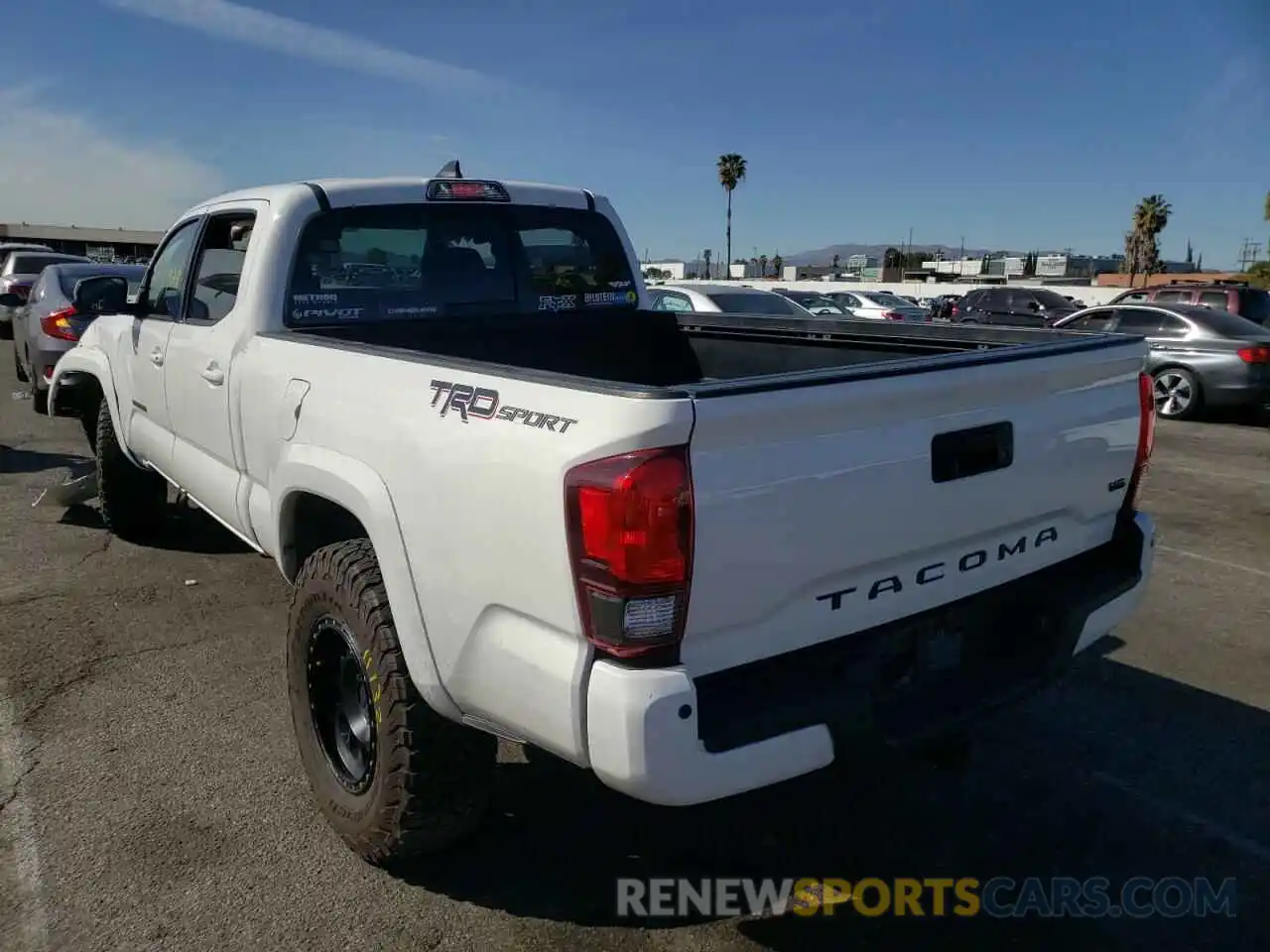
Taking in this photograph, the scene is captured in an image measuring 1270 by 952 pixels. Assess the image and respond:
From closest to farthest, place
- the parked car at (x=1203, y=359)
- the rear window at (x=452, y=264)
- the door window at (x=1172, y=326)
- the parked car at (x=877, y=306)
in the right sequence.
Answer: the rear window at (x=452, y=264) → the parked car at (x=1203, y=359) → the door window at (x=1172, y=326) → the parked car at (x=877, y=306)

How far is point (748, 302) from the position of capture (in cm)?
1305

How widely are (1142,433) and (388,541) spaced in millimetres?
2344

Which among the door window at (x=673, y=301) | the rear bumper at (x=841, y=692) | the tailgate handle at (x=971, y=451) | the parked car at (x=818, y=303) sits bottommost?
the rear bumper at (x=841, y=692)

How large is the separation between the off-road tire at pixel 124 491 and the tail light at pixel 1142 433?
5106 mm

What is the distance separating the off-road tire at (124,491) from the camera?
559 centimetres

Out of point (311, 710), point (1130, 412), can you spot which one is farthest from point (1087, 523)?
point (311, 710)

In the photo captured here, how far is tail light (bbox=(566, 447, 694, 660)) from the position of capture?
6.33 feet

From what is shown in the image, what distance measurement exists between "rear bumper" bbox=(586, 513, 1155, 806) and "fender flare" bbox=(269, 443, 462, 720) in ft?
1.93

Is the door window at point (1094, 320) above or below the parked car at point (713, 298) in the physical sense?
below

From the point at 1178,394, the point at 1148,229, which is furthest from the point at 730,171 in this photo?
the point at 1178,394

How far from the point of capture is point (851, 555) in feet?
7.36

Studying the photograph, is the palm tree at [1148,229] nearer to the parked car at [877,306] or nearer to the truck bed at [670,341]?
the parked car at [877,306]

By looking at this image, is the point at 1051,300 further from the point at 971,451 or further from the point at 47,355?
the point at 971,451

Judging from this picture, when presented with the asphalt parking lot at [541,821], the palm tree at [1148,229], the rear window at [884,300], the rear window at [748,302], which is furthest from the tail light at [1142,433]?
the palm tree at [1148,229]
